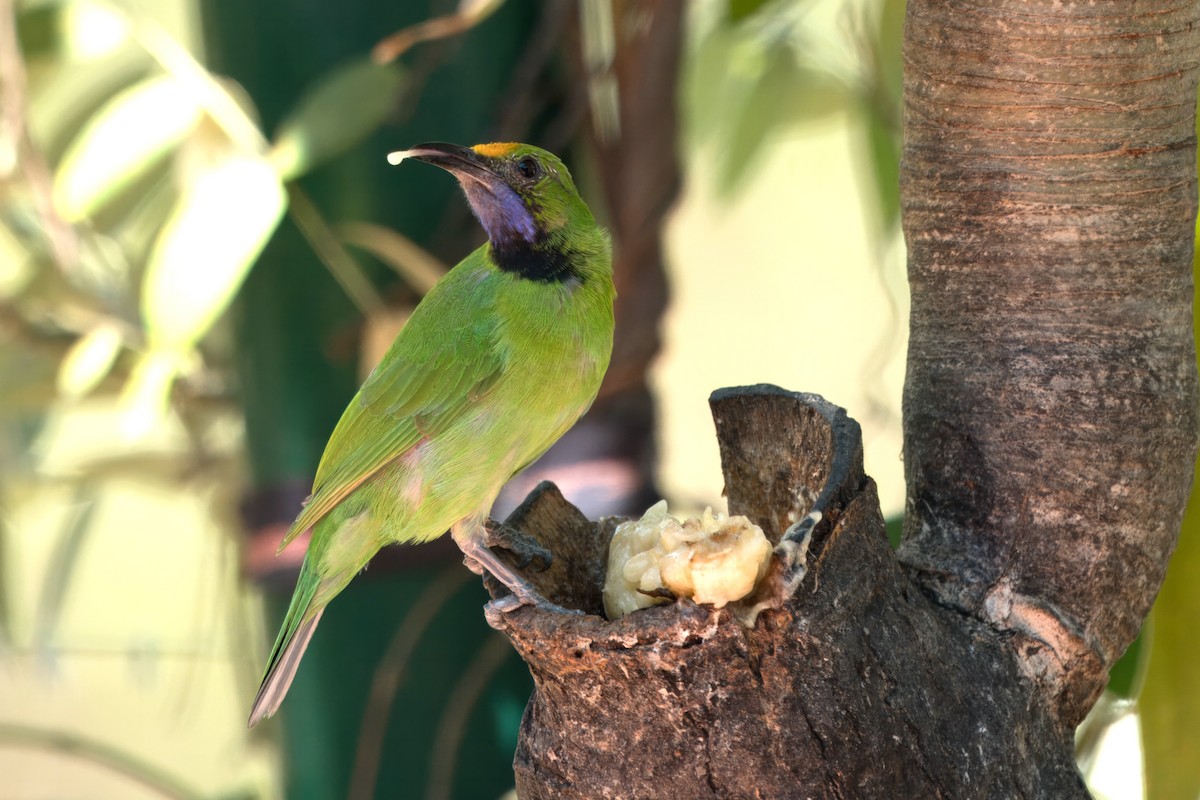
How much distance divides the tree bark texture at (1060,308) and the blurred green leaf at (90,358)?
Answer: 1739mm

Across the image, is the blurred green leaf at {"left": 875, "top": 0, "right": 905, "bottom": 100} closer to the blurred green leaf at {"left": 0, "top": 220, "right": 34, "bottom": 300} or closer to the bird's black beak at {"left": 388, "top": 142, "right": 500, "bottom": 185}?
the bird's black beak at {"left": 388, "top": 142, "right": 500, "bottom": 185}

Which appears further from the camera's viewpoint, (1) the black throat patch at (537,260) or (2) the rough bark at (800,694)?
(1) the black throat patch at (537,260)

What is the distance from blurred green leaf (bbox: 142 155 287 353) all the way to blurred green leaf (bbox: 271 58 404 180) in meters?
0.09

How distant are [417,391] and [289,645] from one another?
410 mm

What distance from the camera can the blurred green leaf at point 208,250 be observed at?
6.72 feet

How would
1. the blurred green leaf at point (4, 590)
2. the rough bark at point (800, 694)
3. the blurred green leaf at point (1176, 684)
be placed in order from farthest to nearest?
the blurred green leaf at point (4, 590)
the blurred green leaf at point (1176, 684)
the rough bark at point (800, 694)

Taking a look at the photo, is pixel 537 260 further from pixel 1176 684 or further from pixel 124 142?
pixel 1176 684

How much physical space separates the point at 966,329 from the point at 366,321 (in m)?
1.39

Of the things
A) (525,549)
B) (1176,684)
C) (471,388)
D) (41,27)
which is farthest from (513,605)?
Answer: (41,27)

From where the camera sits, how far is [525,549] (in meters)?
1.51

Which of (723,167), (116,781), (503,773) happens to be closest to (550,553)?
(503,773)

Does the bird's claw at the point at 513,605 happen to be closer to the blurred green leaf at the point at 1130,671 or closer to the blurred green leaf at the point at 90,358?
the blurred green leaf at the point at 1130,671

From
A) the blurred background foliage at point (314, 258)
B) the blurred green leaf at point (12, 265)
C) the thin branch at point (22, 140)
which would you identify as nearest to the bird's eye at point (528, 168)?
the blurred background foliage at point (314, 258)

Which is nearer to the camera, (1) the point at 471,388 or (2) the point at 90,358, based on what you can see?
(1) the point at 471,388
